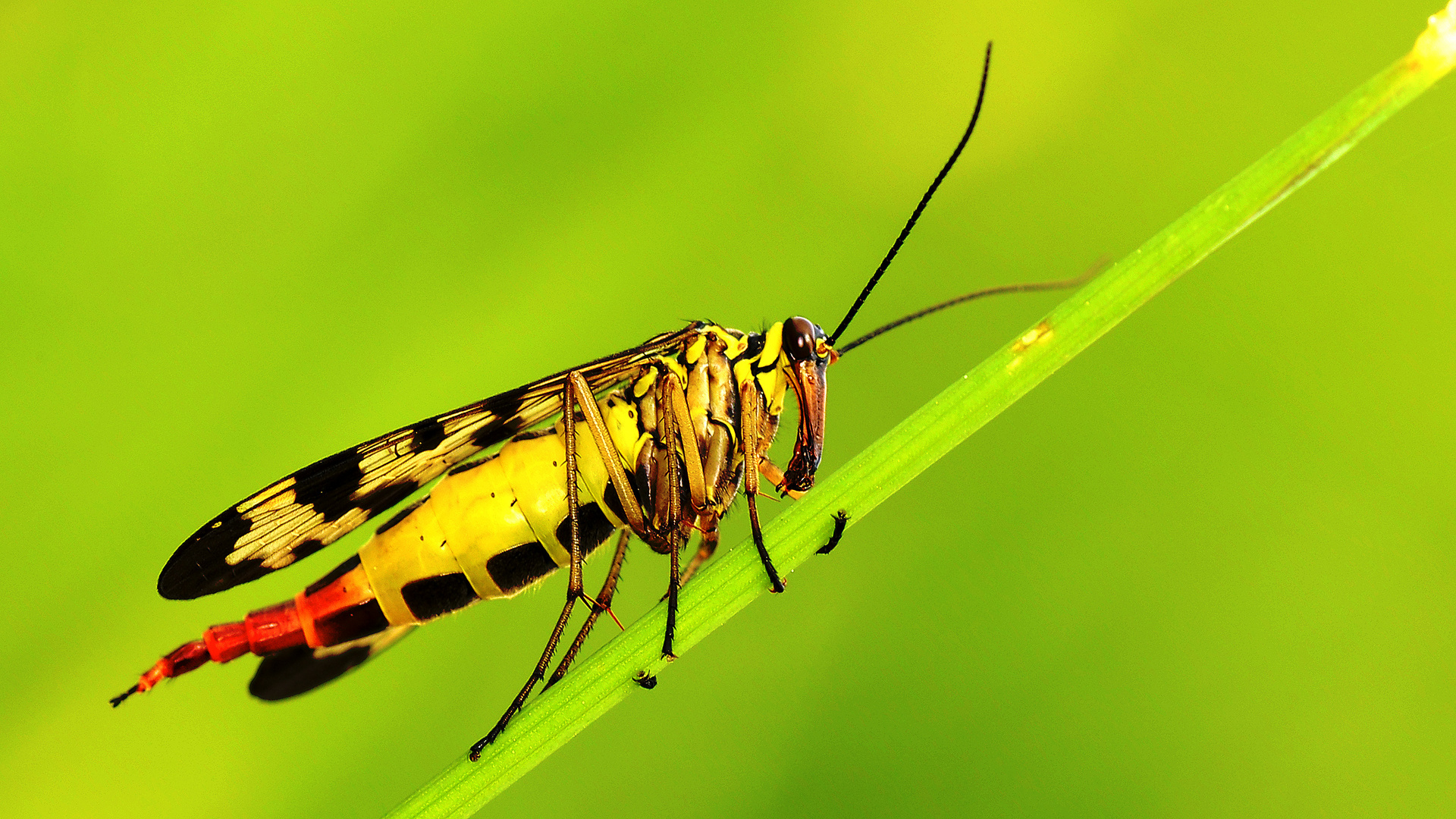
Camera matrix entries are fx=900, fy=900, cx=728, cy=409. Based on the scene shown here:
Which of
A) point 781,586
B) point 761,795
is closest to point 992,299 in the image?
point 781,586

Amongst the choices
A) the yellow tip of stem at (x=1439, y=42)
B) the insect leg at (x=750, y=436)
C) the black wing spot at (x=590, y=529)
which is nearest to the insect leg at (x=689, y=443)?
the insect leg at (x=750, y=436)

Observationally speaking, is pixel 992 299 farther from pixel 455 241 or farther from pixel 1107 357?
pixel 455 241

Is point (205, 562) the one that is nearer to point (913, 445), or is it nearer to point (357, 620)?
point (357, 620)

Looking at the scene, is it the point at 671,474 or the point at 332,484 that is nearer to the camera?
the point at 332,484

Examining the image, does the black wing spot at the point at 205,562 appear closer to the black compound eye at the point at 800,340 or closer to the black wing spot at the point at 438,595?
the black wing spot at the point at 438,595

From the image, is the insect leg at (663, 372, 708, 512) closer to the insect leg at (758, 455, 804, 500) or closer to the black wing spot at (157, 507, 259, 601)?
the insect leg at (758, 455, 804, 500)

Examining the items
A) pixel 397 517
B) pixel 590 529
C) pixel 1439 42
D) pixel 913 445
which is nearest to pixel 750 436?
pixel 590 529
